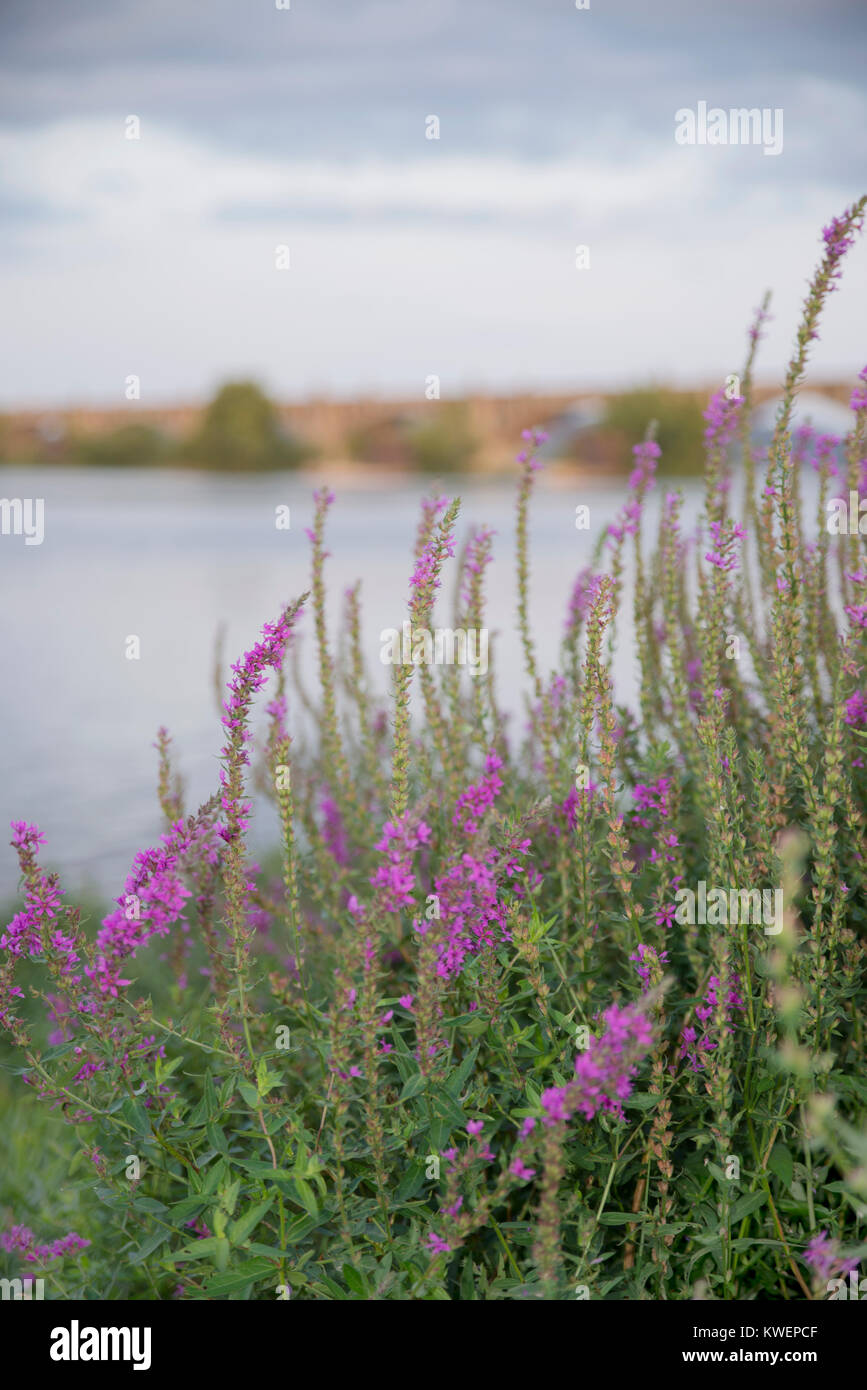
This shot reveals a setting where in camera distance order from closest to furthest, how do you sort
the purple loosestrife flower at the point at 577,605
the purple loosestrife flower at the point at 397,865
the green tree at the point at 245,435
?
the purple loosestrife flower at the point at 397,865 → the purple loosestrife flower at the point at 577,605 → the green tree at the point at 245,435

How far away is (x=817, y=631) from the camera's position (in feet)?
8.98

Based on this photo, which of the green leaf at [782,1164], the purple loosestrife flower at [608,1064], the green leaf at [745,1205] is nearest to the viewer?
the purple loosestrife flower at [608,1064]

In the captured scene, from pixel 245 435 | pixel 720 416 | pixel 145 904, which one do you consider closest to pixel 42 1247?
pixel 145 904

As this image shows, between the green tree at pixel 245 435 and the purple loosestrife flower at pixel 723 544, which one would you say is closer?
the purple loosestrife flower at pixel 723 544

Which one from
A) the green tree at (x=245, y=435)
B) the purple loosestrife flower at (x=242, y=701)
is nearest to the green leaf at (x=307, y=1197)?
the purple loosestrife flower at (x=242, y=701)

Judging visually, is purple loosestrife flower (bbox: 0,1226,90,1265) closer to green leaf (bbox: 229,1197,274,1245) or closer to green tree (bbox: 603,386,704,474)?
green leaf (bbox: 229,1197,274,1245)

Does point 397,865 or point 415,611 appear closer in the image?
point 397,865

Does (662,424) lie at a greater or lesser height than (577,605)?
greater

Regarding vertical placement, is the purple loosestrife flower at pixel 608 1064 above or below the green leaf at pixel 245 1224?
above

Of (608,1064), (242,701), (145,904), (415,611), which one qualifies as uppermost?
(415,611)

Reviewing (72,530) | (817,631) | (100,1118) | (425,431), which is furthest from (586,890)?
(425,431)

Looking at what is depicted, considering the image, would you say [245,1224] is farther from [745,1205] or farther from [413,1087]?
[745,1205]

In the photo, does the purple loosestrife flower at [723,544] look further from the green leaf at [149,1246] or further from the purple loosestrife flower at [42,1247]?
the purple loosestrife flower at [42,1247]
